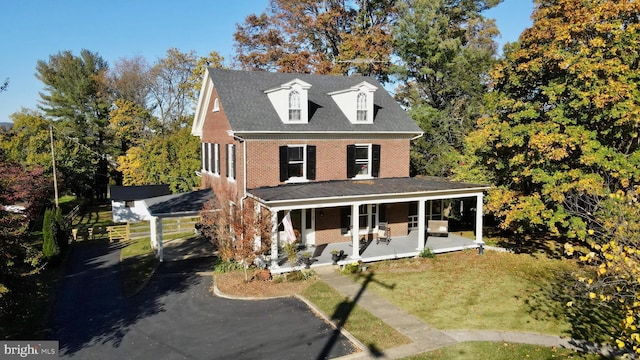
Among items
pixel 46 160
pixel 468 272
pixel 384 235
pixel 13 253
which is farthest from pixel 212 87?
pixel 46 160

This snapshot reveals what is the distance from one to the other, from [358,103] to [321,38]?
891 inches

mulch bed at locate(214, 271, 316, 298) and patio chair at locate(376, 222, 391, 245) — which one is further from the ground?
patio chair at locate(376, 222, 391, 245)

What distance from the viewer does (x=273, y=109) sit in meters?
22.0

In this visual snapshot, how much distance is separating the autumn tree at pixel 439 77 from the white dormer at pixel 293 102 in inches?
560

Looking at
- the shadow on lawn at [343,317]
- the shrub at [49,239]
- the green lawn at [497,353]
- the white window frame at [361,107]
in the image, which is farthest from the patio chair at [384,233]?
the shrub at [49,239]

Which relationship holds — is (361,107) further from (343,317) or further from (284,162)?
(343,317)

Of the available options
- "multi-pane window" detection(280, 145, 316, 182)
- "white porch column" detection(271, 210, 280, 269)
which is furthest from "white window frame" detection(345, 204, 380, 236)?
"white porch column" detection(271, 210, 280, 269)

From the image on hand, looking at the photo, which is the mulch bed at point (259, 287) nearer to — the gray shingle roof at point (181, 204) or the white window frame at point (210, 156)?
the gray shingle roof at point (181, 204)

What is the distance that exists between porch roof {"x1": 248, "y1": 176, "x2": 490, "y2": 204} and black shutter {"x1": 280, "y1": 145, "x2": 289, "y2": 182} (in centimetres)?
50

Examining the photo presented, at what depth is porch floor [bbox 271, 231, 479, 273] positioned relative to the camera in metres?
19.5

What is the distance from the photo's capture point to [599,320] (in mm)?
13734

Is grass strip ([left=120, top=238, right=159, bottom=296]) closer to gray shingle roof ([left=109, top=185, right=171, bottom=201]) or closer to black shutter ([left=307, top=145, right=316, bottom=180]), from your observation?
black shutter ([left=307, top=145, right=316, bottom=180])

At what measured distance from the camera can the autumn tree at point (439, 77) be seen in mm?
33625

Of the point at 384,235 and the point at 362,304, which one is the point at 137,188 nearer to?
the point at 384,235
